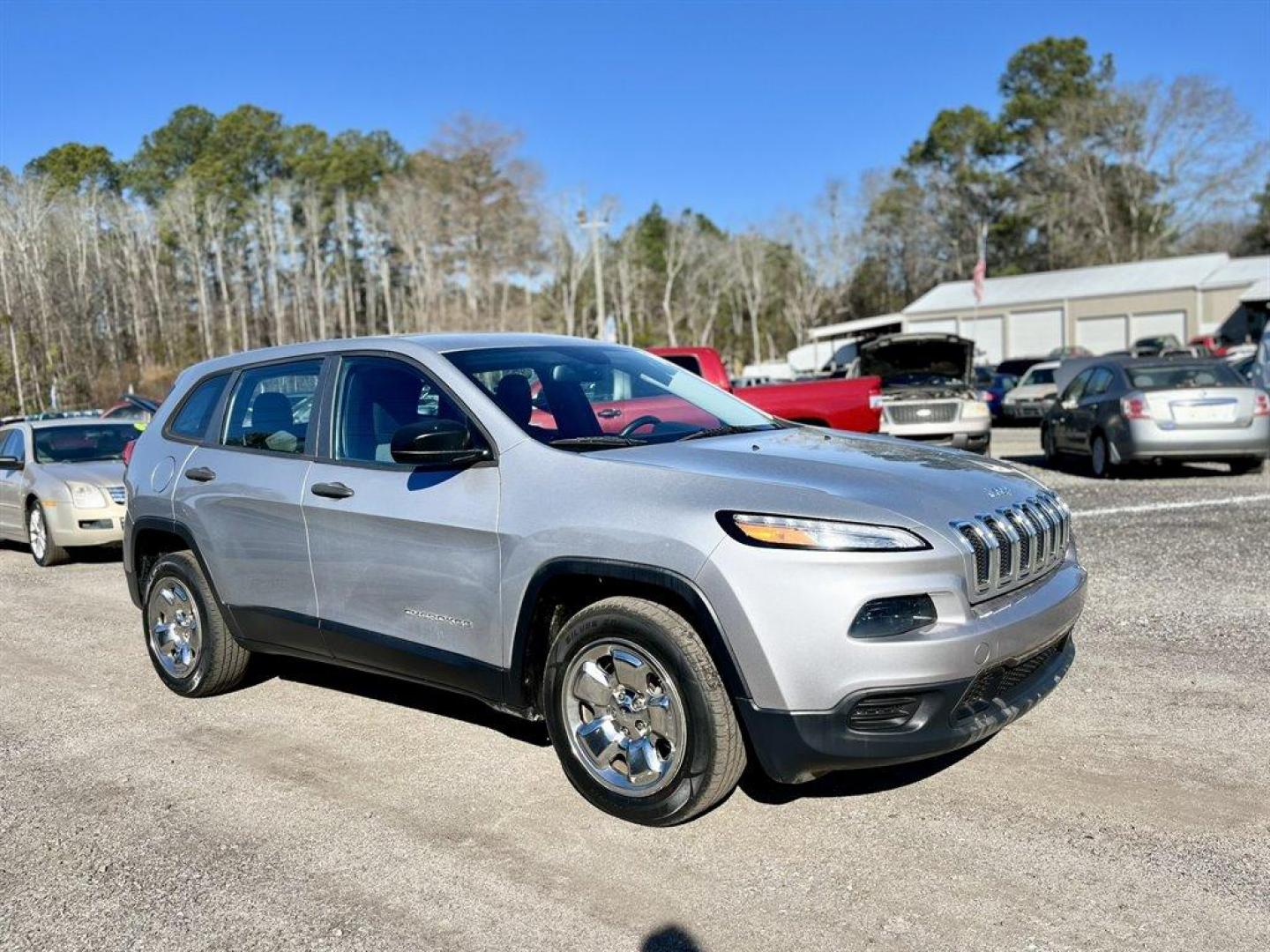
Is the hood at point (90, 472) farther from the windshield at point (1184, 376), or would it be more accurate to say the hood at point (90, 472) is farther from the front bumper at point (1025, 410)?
the front bumper at point (1025, 410)

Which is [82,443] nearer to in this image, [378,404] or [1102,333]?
[378,404]

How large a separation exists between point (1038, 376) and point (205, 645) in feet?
76.5

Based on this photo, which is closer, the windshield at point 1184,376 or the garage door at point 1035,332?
the windshield at point 1184,376

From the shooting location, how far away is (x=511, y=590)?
13.5ft

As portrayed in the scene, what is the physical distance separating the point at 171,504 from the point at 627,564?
Answer: 306cm

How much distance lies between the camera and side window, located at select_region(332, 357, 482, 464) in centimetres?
467

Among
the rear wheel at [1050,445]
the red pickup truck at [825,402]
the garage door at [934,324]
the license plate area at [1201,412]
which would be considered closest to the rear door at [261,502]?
the red pickup truck at [825,402]

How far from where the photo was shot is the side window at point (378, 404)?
15.3 feet

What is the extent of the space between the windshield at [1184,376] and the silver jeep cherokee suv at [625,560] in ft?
31.2

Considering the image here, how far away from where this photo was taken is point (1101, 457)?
1365cm

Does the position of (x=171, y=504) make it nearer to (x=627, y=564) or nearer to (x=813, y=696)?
(x=627, y=564)

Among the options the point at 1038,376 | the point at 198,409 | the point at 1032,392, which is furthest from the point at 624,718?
the point at 1038,376

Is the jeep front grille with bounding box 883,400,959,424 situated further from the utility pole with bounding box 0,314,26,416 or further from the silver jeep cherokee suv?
the utility pole with bounding box 0,314,26,416

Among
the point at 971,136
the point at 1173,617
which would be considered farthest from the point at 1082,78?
the point at 1173,617
